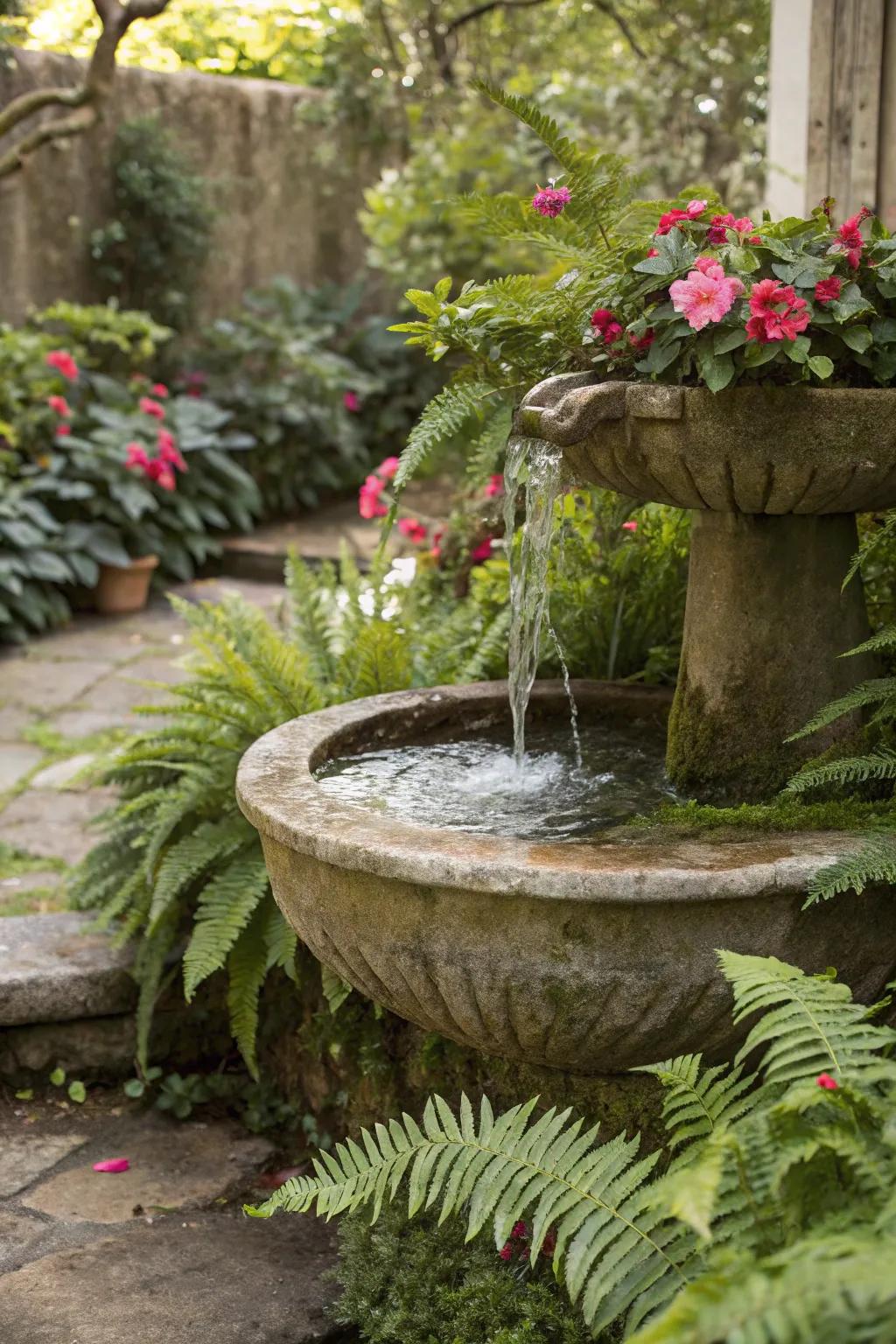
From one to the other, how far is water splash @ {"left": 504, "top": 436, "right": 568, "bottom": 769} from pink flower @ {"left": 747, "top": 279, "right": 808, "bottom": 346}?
1.48 ft

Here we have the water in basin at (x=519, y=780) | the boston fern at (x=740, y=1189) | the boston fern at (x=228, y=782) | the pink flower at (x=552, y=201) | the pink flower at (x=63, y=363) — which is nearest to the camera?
the boston fern at (x=740, y=1189)

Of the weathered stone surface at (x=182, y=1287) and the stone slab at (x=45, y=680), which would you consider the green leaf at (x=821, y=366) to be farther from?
the stone slab at (x=45, y=680)

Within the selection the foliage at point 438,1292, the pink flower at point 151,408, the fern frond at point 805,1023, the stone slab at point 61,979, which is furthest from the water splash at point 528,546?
the pink flower at point 151,408

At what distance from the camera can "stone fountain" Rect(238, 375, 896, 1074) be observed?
2.02 metres

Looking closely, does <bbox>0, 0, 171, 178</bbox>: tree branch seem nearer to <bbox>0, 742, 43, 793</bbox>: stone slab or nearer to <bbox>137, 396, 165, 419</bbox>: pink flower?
<bbox>137, 396, 165, 419</bbox>: pink flower

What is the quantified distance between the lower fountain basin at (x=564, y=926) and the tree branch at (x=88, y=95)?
5.32 metres

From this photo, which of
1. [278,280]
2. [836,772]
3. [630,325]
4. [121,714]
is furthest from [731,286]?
[278,280]

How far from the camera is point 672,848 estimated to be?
6.98 feet

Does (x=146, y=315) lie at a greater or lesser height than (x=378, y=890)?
greater

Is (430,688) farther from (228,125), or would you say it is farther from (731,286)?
(228,125)

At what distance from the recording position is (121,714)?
5750mm

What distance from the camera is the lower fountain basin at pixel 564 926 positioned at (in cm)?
200

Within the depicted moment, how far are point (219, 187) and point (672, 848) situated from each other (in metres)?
8.23

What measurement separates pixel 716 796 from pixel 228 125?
8.28 metres
